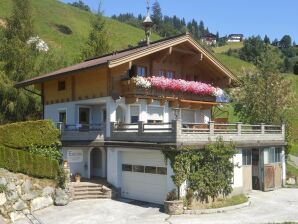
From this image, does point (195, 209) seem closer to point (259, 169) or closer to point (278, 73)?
point (259, 169)

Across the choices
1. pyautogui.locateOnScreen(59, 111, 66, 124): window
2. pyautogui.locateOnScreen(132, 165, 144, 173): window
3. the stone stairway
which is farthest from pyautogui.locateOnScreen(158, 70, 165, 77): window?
the stone stairway

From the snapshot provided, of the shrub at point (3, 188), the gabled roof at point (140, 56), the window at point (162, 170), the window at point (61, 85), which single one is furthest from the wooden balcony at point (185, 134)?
the shrub at point (3, 188)

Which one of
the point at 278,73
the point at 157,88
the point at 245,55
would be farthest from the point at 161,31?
the point at 157,88

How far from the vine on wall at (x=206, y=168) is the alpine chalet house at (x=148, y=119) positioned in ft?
1.86

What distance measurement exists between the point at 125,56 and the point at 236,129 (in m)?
8.48

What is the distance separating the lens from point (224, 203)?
25375mm

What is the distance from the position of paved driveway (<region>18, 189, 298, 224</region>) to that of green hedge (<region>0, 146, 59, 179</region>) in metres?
2.26

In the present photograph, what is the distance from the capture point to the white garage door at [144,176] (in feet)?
83.9

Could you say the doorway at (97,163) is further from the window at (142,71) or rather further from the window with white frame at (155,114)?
the window at (142,71)

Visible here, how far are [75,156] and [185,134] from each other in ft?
30.8

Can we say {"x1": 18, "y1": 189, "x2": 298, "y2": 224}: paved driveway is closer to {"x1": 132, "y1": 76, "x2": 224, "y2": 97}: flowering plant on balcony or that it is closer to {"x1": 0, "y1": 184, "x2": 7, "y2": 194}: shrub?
{"x1": 0, "y1": 184, "x2": 7, "y2": 194}: shrub

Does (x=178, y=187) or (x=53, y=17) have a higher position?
(x=53, y=17)

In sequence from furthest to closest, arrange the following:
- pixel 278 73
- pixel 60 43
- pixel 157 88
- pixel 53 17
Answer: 1. pixel 53 17
2. pixel 60 43
3. pixel 278 73
4. pixel 157 88

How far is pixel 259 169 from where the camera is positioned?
30922 mm
